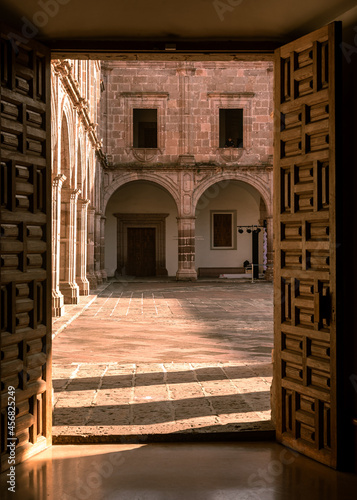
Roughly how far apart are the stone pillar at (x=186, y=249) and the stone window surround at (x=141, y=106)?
3.06 m

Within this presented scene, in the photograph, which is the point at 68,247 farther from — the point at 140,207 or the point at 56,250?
the point at 140,207

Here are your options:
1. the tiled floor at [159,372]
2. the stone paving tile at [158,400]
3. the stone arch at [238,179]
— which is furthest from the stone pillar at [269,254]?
the stone paving tile at [158,400]

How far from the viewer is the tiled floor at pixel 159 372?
456 cm

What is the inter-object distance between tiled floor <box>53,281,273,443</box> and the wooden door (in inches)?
546

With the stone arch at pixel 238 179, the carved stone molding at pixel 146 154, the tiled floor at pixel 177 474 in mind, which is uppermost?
the carved stone molding at pixel 146 154

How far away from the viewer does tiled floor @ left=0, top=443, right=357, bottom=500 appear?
3371 millimetres

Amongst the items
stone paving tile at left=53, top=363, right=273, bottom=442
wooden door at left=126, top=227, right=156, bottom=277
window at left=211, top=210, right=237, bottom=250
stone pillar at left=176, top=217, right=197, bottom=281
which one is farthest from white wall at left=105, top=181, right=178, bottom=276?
stone paving tile at left=53, top=363, right=273, bottom=442

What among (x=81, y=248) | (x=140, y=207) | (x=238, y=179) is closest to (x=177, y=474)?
(x=81, y=248)

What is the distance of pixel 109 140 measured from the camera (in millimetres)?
23938

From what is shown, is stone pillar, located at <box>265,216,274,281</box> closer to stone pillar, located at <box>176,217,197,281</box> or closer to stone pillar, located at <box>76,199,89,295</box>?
stone pillar, located at <box>176,217,197,281</box>

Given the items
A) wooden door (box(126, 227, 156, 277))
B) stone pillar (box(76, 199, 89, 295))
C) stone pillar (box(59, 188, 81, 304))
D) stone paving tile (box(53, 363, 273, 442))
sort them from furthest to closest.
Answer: wooden door (box(126, 227, 156, 277))
stone pillar (box(76, 199, 89, 295))
stone pillar (box(59, 188, 81, 304))
stone paving tile (box(53, 363, 273, 442))

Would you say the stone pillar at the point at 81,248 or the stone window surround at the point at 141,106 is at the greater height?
the stone window surround at the point at 141,106

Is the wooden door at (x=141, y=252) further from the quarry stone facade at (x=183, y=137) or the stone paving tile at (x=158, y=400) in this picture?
the stone paving tile at (x=158, y=400)

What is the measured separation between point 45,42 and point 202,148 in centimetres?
2007
